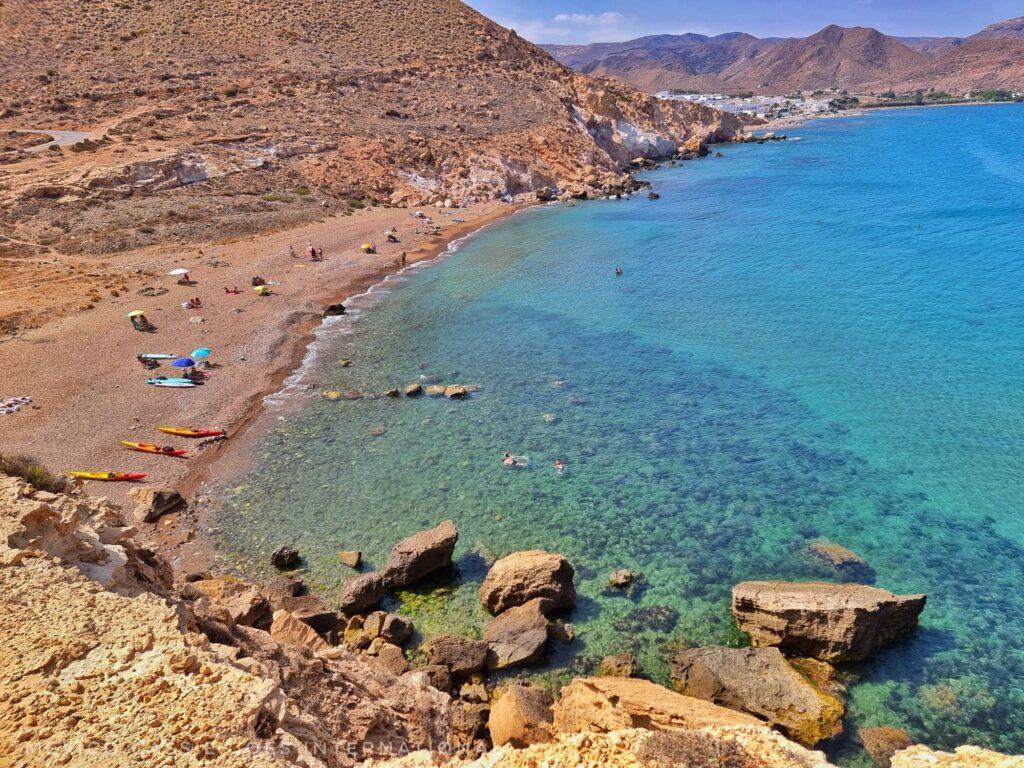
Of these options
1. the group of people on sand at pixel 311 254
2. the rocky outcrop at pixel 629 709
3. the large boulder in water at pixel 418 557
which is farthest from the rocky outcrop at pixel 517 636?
the group of people on sand at pixel 311 254

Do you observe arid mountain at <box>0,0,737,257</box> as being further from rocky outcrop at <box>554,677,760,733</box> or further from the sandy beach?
rocky outcrop at <box>554,677,760,733</box>

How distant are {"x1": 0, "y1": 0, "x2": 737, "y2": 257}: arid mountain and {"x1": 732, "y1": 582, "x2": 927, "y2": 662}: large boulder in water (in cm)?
4243

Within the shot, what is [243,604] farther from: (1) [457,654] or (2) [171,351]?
(2) [171,351]

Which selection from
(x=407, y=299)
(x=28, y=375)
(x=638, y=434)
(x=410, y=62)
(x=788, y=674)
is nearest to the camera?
(x=788, y=674)

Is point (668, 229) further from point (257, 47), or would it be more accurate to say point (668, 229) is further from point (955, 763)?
point (257, 47)

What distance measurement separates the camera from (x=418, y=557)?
15.2 m

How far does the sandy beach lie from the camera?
20.8 meters

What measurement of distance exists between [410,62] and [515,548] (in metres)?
74.8

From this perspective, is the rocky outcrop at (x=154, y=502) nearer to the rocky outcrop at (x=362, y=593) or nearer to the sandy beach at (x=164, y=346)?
the sandy beach at (x=164, y=346)

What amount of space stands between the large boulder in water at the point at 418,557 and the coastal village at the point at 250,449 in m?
0.06

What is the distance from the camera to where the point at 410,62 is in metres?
74.9

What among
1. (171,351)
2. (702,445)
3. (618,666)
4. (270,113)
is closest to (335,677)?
(618,666)

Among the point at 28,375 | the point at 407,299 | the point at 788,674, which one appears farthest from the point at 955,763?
the point at 407,299

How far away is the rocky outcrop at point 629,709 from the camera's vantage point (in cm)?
962
